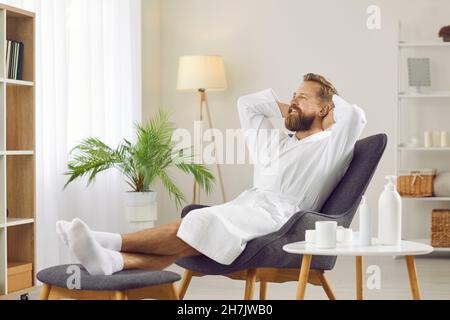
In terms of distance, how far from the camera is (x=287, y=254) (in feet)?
10.9

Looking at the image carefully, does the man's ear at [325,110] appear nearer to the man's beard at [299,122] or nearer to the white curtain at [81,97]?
the man's beard at [299,122]

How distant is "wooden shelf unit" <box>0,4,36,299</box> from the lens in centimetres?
411

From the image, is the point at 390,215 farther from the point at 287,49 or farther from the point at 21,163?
the point at 287,49

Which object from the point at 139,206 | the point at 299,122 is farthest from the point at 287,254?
the point at 139,206

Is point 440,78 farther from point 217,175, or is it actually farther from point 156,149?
point 156,149

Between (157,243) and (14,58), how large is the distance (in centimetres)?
141

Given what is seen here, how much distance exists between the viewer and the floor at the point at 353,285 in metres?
4.35

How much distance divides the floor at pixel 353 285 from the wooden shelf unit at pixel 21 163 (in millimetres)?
221

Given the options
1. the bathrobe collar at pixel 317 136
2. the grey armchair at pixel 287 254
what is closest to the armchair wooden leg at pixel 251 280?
the grey armchair at pixel 287 254

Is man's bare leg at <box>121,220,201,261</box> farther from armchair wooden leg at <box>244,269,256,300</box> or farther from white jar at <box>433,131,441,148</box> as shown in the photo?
white jar at <box>433,131,441,148</box>

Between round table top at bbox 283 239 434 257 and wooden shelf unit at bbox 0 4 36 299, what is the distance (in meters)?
1.78

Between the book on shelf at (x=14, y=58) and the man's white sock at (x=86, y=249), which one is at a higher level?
the book on shelf at (x=14, y=58)

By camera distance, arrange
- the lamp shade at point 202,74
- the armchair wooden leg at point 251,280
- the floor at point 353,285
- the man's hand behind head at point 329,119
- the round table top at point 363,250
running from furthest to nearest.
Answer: the lamp shade at point 202,74
the floor at point 353,285
the man's hand behind head at point 329,119
the armchair wooden leg at point 251,280
the round table top at point 363,250

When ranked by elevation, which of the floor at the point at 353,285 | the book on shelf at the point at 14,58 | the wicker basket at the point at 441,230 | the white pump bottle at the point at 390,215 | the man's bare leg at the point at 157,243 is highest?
the book on shelf at the point at 14,58
